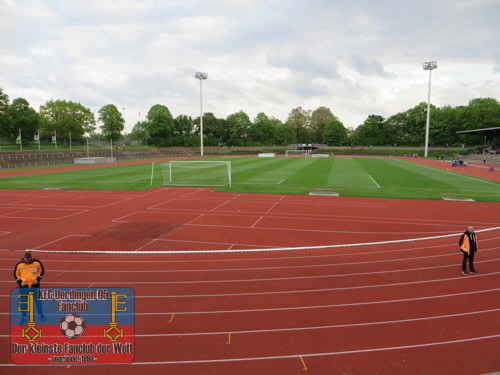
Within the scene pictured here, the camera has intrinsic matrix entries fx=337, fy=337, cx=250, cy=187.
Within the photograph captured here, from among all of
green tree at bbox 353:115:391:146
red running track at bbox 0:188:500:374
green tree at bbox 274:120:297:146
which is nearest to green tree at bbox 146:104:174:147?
green tree at bbox 274:120:297:146

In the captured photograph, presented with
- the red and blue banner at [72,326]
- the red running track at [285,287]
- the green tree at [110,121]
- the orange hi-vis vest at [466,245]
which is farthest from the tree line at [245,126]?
the orange hi-vis vest at [466,245]

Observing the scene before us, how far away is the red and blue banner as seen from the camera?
20.8 feet

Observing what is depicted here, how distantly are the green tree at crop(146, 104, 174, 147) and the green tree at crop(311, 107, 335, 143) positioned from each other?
5929 centimetres

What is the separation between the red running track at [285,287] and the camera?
6.09m

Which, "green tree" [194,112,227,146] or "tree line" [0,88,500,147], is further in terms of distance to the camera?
"green tree" [194,112,227,146]

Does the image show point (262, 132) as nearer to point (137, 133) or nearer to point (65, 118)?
point (137, 133)

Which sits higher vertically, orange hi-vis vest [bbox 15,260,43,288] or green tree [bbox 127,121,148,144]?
green tree [bbox 127,121,148,144]

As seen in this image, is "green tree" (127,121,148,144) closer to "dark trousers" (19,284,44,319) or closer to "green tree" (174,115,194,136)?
"green tree" (174,115,194,136)

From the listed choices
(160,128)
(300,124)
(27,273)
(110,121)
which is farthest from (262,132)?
(27,273)

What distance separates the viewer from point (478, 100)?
96750 millimetres

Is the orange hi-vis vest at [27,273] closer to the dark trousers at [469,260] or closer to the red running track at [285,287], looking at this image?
the red running track at [285,287]

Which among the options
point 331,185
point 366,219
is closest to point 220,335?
point 366,219

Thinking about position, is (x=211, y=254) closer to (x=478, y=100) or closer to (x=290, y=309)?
(x=290, y=309)

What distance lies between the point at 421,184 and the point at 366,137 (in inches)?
3512
